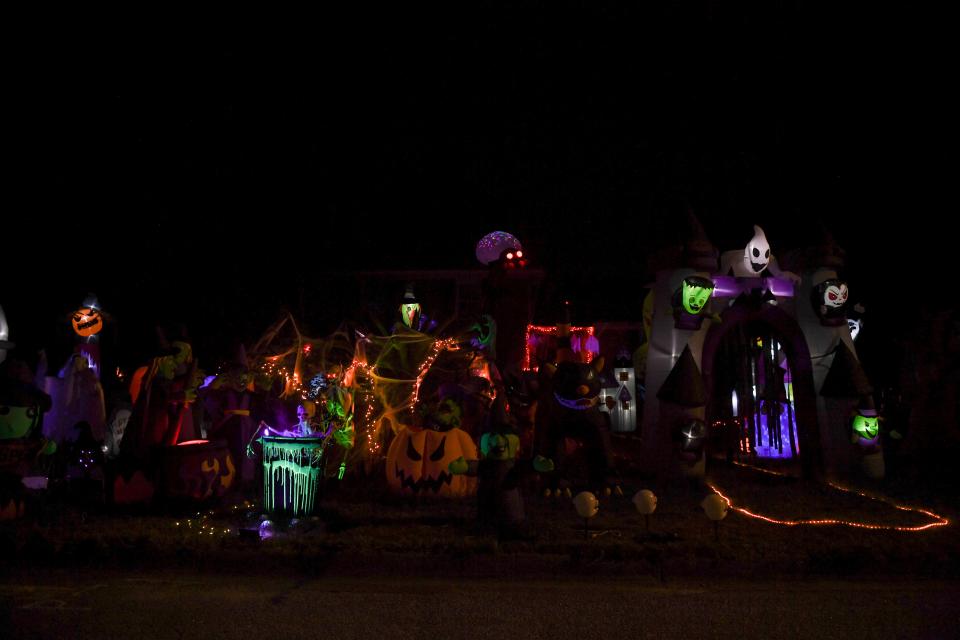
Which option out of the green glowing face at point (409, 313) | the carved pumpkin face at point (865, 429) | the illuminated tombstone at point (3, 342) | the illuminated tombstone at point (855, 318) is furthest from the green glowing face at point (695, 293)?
the illuminated tombstone at point (3, 342)

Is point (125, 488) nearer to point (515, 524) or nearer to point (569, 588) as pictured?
point (515, 524)

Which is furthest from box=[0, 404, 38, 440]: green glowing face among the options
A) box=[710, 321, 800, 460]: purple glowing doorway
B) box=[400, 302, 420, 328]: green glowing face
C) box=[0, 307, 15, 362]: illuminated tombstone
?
box=[710, 321, 800, 460]: purple glowing doorway

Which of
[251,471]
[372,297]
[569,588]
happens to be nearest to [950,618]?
[569,588]

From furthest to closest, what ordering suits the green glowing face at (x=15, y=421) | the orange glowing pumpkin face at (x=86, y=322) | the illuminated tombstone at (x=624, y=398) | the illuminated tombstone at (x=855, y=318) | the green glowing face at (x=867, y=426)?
the illuminated tombstone at (x=624, y=398), the illuminated tombstone at (x=855, y=318), the orange glowing pumpkin face at (x=86, y=322), the green glowing face at (x=867, y=426), the green glowing face at (x=15, y=421)

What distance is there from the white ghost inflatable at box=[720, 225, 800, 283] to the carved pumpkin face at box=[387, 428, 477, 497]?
18.0 ft

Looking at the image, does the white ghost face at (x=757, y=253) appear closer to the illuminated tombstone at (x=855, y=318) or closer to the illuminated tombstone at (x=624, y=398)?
the illuminated tombstone at (x=855, y=318)

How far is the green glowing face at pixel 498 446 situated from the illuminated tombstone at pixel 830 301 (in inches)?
270

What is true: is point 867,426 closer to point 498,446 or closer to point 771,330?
point 771,330

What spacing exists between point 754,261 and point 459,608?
8258mm

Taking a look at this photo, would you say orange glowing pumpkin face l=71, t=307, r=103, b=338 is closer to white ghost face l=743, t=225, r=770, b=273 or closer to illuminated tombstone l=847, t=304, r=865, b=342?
white ghost face l=743, t=225, r=770, b=273

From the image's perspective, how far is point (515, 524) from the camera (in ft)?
22.3

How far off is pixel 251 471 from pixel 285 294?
454 inches

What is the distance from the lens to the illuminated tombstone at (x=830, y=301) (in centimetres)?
1105

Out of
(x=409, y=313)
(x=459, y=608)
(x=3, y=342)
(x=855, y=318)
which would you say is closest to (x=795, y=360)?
(x=855, y=318)
